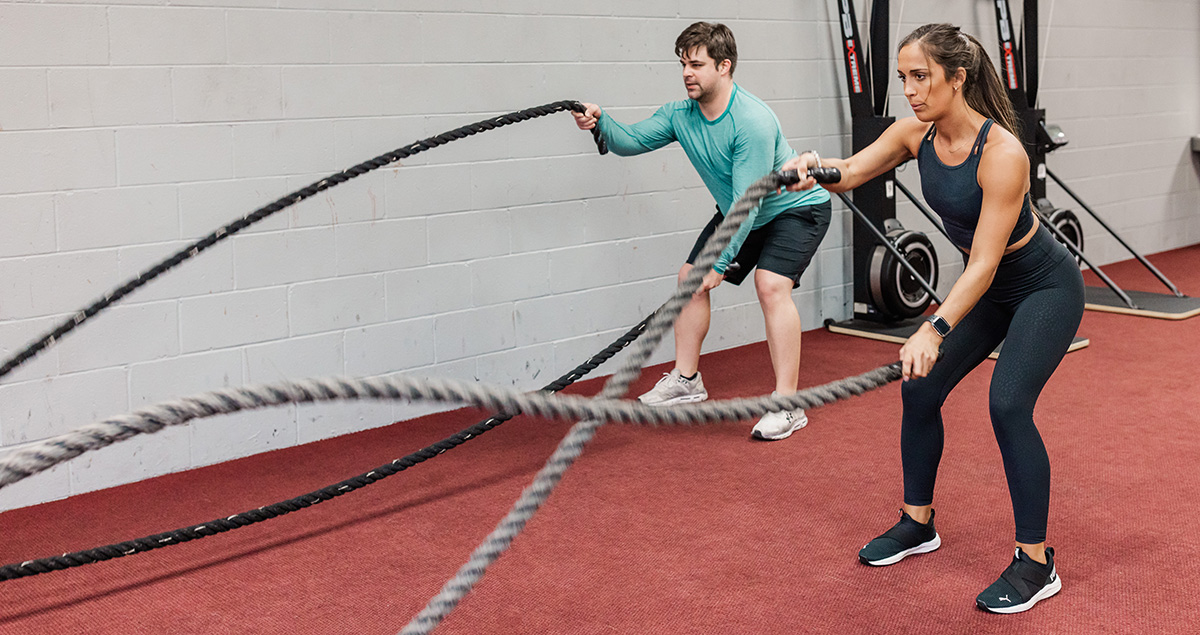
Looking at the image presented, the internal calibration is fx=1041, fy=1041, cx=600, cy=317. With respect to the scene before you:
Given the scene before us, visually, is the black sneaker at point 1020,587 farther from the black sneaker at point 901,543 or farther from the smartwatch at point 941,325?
the smartwatch at point 941,325

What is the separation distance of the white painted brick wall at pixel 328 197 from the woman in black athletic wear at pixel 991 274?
1.90 meters

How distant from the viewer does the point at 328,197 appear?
3662mm

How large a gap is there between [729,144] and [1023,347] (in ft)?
4.88

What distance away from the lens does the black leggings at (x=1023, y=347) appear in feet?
7.36

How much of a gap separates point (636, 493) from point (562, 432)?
0.71m

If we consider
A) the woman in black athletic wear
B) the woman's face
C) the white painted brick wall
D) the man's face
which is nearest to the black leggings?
the woman in black athletic wear

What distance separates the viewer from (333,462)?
351 cm

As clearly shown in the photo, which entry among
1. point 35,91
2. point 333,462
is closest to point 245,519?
point 333,462

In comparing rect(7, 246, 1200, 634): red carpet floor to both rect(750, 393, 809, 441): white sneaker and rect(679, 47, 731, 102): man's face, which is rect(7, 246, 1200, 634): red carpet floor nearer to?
rect(750, 393, 809, 441): white sneaker

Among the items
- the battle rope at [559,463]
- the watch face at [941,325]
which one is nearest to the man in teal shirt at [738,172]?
the watch face at [941,325]

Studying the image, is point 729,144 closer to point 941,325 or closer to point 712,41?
point 712,41

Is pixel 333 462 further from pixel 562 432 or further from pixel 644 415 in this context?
pixel 644 415

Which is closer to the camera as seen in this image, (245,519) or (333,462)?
(245,519)

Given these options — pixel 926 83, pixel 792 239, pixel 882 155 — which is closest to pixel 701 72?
pixel 792 239
